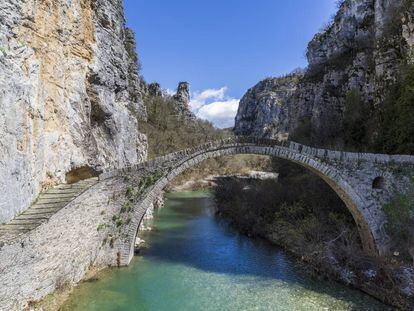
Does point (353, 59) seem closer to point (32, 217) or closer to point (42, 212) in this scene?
point (42, 212)

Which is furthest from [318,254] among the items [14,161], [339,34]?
[339,34]

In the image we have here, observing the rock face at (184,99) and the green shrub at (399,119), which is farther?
the rock face at (184,99)

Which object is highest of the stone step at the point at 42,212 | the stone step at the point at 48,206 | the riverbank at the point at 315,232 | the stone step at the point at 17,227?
the stone step at the point at 48,206

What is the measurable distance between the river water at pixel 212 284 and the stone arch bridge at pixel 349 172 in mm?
1398

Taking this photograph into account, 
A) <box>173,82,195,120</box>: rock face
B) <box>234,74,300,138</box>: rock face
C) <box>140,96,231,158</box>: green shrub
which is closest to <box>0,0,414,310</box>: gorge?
<box>140,96,231,158</box>: green shrub

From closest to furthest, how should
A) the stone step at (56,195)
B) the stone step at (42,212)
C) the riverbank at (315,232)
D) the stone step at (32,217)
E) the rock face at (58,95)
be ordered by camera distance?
the stone step at (32,217) < the rock face at (58,95) < the stone step at (42,212) < the stone step at (56,195) < the riverbank at (315,232)

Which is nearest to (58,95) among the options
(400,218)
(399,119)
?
(400,218)

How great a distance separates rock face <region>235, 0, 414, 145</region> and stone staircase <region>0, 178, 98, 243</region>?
14299 mm

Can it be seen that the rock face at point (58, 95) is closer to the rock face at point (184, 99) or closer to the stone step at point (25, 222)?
the stone step at point (25, 222)

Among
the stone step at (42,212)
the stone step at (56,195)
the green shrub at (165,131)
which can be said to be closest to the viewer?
the stone step at (42,212)

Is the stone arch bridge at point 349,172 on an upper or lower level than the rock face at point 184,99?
lower

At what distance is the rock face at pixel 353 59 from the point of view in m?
17.2

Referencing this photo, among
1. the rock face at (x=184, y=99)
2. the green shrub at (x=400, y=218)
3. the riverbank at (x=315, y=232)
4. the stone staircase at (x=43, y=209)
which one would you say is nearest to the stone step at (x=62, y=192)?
the stone staircase at (x=43, y=209)

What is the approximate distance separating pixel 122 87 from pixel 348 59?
15.2 metres
